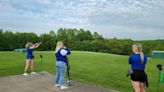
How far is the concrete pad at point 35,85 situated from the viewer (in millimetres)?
7866

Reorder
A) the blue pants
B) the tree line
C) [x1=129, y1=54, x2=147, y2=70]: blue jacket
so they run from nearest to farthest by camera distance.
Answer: [x1=129, y1=54, x2=147, y2=70]: blue jacket, the blue pants, the tree line

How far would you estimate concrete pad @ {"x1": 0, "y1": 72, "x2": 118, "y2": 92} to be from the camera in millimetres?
7866

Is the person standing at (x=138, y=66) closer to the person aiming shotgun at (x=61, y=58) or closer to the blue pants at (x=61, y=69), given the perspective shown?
the person aiming shotgun at (x=61, y=58)

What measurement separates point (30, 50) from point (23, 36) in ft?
134

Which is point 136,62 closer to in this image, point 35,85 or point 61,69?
point 61,69

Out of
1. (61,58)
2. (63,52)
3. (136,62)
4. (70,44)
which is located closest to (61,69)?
(61,58)

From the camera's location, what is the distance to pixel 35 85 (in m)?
8.55

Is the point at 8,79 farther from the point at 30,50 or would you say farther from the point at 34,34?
the point at 34,34

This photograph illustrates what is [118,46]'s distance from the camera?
52125 mm

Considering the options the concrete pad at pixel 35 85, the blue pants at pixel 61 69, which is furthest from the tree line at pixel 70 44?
the blue pants at pixel 61 69

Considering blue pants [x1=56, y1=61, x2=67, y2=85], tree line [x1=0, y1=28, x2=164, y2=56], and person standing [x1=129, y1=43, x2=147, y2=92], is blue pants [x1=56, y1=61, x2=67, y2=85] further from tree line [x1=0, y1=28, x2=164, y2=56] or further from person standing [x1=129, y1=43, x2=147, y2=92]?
tree line [x1=0, y1=28, x2=164, y2=56]

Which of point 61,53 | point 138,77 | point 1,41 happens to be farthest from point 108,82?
point 1,41

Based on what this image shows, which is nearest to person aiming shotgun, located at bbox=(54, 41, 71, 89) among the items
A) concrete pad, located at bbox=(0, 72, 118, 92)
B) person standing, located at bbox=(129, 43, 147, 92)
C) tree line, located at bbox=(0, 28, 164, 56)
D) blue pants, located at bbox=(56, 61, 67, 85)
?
blue pants, located at bbox=(56, 61, 67, 85)

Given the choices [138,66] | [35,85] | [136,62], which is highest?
[136,62]
